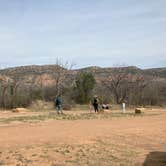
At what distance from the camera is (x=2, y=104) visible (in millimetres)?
55031

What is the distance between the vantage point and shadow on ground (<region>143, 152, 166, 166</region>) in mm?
13266

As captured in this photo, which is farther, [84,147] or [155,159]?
[84,147]

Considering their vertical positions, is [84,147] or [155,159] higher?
[84,147]

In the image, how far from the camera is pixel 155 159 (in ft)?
45.7

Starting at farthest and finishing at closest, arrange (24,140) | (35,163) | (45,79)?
1. (45,79)
2. (24,140)
3. (35,163)

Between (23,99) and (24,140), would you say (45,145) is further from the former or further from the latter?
(23,99)

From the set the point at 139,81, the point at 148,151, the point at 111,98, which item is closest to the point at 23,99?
the point at 111,98

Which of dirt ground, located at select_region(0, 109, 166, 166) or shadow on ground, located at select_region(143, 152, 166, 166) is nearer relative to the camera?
shadow on ground, located at select_region(143, 152, 166, 166)

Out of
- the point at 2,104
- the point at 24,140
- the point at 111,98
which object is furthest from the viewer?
the point at 111,98

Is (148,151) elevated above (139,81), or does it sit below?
below

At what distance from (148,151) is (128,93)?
50298 mm

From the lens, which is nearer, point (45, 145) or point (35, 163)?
point (35, 163)

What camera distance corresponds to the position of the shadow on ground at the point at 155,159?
43.5ft

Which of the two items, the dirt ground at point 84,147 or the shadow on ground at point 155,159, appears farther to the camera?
the dirt ground at point 84,147
